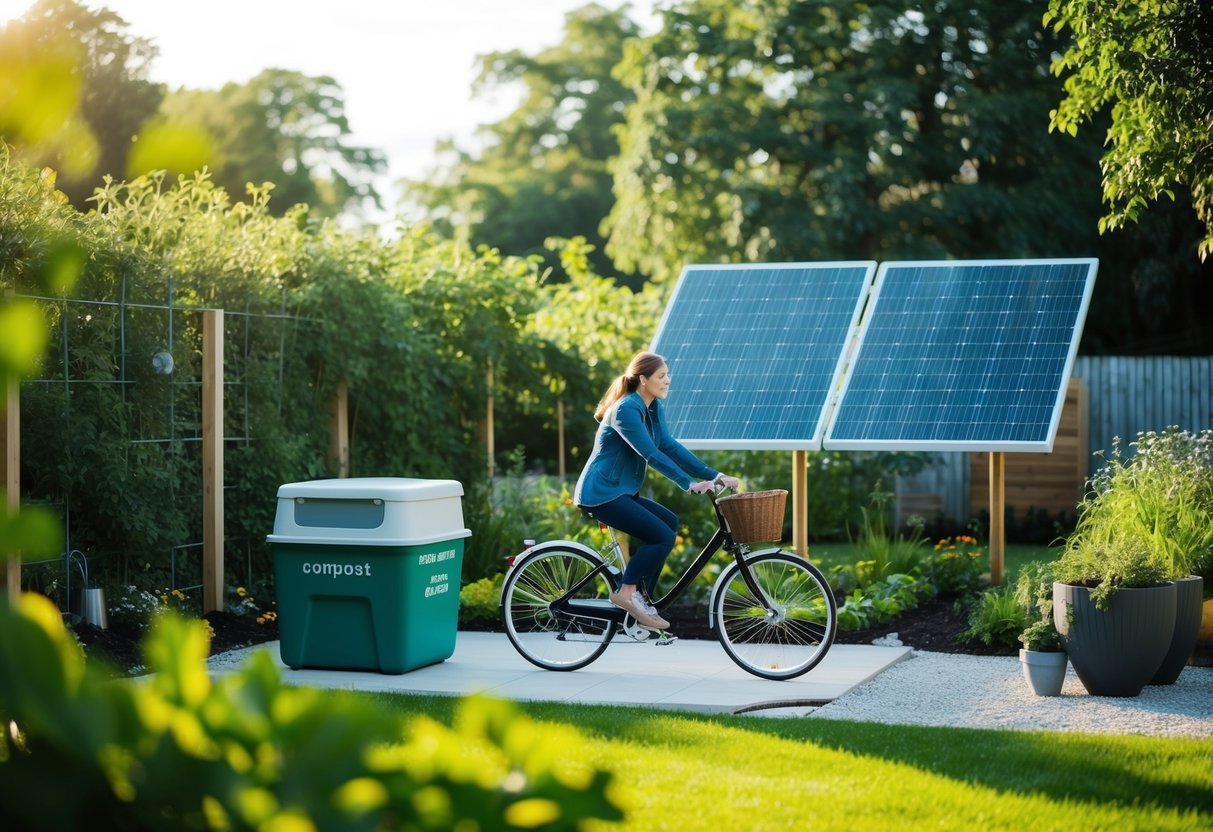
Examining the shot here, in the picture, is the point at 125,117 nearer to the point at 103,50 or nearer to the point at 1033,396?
the point at 103,50

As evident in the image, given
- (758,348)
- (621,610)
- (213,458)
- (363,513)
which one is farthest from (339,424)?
(621,610)

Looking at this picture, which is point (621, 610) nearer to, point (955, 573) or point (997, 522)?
point (997, 522)

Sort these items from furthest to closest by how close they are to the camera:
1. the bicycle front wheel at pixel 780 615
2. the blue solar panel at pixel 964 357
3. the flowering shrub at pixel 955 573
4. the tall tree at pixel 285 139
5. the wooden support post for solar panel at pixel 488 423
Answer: the tall tree at pixel 285 139 < the wooden support post for solar panel at pixel 488 423 < the flowering shrub at pixel 955 573 < the blue solar panel at pixel 964 357 < the bicycle front wheel at pixel 780 615

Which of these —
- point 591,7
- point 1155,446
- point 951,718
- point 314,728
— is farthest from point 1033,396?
point 591,7

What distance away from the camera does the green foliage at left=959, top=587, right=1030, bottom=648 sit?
842 cm

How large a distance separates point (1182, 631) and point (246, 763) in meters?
6.59

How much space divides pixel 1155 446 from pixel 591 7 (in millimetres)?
37626

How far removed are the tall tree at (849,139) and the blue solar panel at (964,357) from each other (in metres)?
12.0

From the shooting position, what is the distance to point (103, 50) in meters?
24.6

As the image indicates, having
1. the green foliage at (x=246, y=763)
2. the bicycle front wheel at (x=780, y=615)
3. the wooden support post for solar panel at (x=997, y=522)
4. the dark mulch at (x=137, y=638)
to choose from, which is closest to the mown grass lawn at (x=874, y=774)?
the bicycle front wheel at (x=780, y=615)

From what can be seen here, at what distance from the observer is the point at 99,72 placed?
24.5m

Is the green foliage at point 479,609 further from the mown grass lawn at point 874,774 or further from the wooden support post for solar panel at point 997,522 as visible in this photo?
the wooden support post for solar panel at point 997,522

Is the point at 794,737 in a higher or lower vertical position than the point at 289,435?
lower

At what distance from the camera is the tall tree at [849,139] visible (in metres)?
22.4
